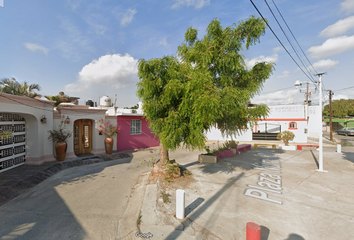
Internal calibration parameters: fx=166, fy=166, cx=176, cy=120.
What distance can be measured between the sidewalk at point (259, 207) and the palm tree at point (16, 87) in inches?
545

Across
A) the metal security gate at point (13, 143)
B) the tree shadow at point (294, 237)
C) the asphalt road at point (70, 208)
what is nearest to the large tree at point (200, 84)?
the asphalt road at point (70, 208)

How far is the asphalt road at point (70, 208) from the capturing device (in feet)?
13.2

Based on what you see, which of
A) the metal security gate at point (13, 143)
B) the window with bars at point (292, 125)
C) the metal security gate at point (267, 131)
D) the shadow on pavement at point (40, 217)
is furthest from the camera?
the metal security gate at point (267, 131)

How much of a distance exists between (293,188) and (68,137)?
477 inches

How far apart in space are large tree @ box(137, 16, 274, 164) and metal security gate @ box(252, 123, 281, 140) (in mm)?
17863

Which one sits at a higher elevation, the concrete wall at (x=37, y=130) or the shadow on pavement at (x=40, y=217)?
the concrete wall at (x=37, y=130)

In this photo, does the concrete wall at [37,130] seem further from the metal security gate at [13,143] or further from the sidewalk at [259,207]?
the sidewalk at [259,207]

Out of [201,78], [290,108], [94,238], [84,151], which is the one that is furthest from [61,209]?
[290,108]

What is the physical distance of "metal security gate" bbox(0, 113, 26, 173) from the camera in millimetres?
7734

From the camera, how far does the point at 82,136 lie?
11641 millimetres

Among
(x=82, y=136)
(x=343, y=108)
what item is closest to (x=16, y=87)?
(x=82, y=136)

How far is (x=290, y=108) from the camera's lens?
22234 mm

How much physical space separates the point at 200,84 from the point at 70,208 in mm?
5479

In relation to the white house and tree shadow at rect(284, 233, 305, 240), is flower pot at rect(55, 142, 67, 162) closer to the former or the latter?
tree shadow at rect(284, 233, 305, 240)
